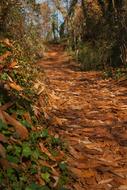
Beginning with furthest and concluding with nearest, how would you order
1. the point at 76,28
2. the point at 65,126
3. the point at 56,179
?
the point at 76,28, the point at 65,126, the point at 56,179

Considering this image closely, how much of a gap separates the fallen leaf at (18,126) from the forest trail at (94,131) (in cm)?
63

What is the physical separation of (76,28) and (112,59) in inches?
241

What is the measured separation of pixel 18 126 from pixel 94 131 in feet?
5.72

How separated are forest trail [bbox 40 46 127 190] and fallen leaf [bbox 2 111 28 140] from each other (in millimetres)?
631

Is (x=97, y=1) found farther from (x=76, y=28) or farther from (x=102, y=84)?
(x=102, y=84)

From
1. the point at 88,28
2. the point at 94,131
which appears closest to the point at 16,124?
the point at 94,131

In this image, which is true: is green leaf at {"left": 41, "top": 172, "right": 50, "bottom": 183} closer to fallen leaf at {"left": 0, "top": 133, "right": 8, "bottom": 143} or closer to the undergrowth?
the undergrowth

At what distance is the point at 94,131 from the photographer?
681cm

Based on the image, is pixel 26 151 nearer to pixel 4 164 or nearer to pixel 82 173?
pixel 4 164

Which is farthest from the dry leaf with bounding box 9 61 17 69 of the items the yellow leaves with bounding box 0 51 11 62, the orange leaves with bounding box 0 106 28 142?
the orange leaves with bounding box 0 106 28 142

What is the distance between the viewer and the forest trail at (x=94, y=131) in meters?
5.20

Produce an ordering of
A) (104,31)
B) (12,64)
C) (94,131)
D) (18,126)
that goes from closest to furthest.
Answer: (18,126)
(94,131)
(12,64)
(104,31)

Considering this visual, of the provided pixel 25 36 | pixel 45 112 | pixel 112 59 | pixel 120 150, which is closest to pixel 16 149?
pixel 120 150

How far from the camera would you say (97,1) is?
16.2 metres
